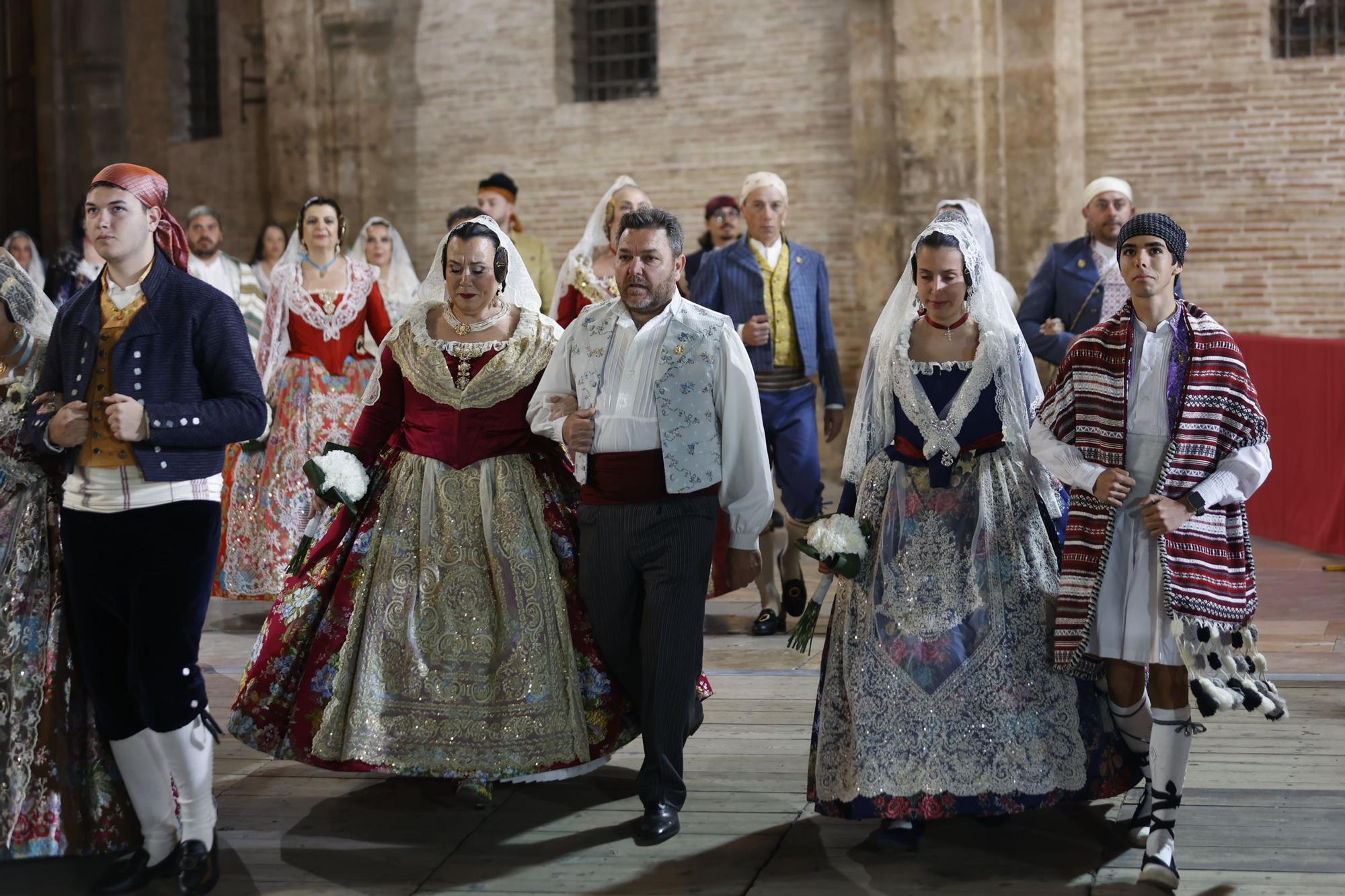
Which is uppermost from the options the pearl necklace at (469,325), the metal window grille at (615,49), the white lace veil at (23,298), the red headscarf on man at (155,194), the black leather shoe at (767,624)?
the metal window grille at (615,49)

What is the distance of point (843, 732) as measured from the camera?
14.0 feet

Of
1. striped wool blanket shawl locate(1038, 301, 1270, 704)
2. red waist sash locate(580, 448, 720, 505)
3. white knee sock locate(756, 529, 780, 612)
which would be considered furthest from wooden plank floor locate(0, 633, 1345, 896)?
white knee sock locate(756, 529, 780, 612)

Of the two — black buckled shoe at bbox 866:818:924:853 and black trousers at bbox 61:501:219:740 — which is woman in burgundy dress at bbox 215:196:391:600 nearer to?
black trousers at bbox 61:501:219:740

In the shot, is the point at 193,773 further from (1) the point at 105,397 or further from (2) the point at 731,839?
(2) the point at 731,839

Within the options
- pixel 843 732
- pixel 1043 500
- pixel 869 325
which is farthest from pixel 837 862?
pixel 869 325

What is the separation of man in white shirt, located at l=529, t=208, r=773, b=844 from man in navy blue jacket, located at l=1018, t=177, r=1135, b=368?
2809 millimetres

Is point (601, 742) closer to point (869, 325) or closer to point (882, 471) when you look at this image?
point (882, 471)

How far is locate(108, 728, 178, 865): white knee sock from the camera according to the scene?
13.1 ft

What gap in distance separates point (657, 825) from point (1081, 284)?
363cm

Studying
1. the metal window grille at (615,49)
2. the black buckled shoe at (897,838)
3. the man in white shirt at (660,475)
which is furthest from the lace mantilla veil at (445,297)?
the metal window grille at (615,49)

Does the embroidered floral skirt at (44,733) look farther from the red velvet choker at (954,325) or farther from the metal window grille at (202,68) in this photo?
the metal window grille at (202,68)

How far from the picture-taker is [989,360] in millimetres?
4285

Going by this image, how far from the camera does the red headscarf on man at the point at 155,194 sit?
3.89m

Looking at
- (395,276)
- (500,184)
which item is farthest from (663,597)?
(395,276)
